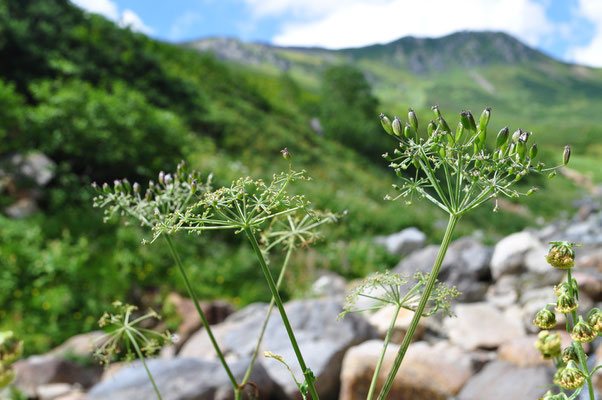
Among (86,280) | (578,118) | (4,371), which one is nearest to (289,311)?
(86,280)

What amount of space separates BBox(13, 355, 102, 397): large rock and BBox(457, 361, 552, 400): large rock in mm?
4337

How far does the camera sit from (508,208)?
27.9 metres

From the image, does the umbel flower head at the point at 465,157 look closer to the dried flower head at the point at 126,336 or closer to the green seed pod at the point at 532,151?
the green seed pod at the point at 532,151

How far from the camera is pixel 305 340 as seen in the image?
4.86 m

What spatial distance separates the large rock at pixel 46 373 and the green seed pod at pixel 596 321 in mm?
5678

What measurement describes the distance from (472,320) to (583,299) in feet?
4.46

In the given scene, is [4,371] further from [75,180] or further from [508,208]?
[508,208]

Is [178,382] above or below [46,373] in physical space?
above

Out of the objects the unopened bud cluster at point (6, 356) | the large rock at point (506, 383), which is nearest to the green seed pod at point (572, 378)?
the unopened bud cluster at point (6, 356)

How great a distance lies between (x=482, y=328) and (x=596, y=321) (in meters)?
5.23

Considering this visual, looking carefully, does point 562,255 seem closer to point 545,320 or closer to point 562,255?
point 562,255

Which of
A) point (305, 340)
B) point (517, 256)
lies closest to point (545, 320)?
point (305, 340)

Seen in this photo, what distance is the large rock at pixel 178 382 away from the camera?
3633 mm

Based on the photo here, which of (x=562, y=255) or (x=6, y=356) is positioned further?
(x=6, y=356)
